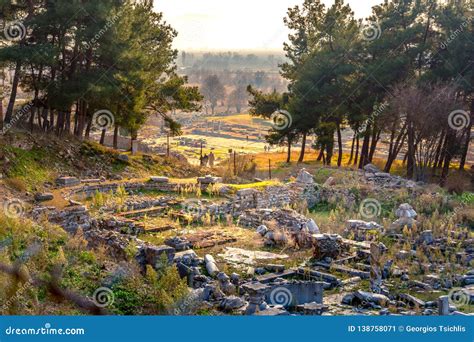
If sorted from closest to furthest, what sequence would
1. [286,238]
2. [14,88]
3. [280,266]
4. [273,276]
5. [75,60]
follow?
[273,276], [280,266], [286,238], [14,88], [75,60]

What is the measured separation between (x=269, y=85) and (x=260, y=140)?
7463cm

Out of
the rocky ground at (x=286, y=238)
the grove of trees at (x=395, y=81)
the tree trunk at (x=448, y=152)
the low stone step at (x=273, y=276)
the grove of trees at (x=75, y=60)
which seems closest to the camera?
the rocky ground at (x=286, y=238)

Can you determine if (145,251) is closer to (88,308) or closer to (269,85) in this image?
(88,308)

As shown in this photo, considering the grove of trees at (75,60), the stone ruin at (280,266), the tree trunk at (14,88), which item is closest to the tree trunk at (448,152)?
the stone ruin at (280,266)

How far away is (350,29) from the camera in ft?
112

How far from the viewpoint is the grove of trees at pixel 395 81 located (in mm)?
29125

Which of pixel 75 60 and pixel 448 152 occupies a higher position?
pixel 75 60

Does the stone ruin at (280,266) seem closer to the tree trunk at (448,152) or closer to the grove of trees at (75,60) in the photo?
the grove of trees at (75,60)

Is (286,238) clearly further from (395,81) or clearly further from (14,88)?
(395,81)

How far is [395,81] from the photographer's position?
31.7 metres

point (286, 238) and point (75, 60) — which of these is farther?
point (75, 60)

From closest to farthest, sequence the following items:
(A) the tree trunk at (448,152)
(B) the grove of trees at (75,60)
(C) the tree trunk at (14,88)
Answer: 1. (B) the grove of trees at (75,60)
2. (C) the tree trunk at (14,88)
3. (A) the tree trunk at (448,152)

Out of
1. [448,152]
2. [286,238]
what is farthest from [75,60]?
[448,152]

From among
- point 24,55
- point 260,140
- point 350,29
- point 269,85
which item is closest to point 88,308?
point 24,55
